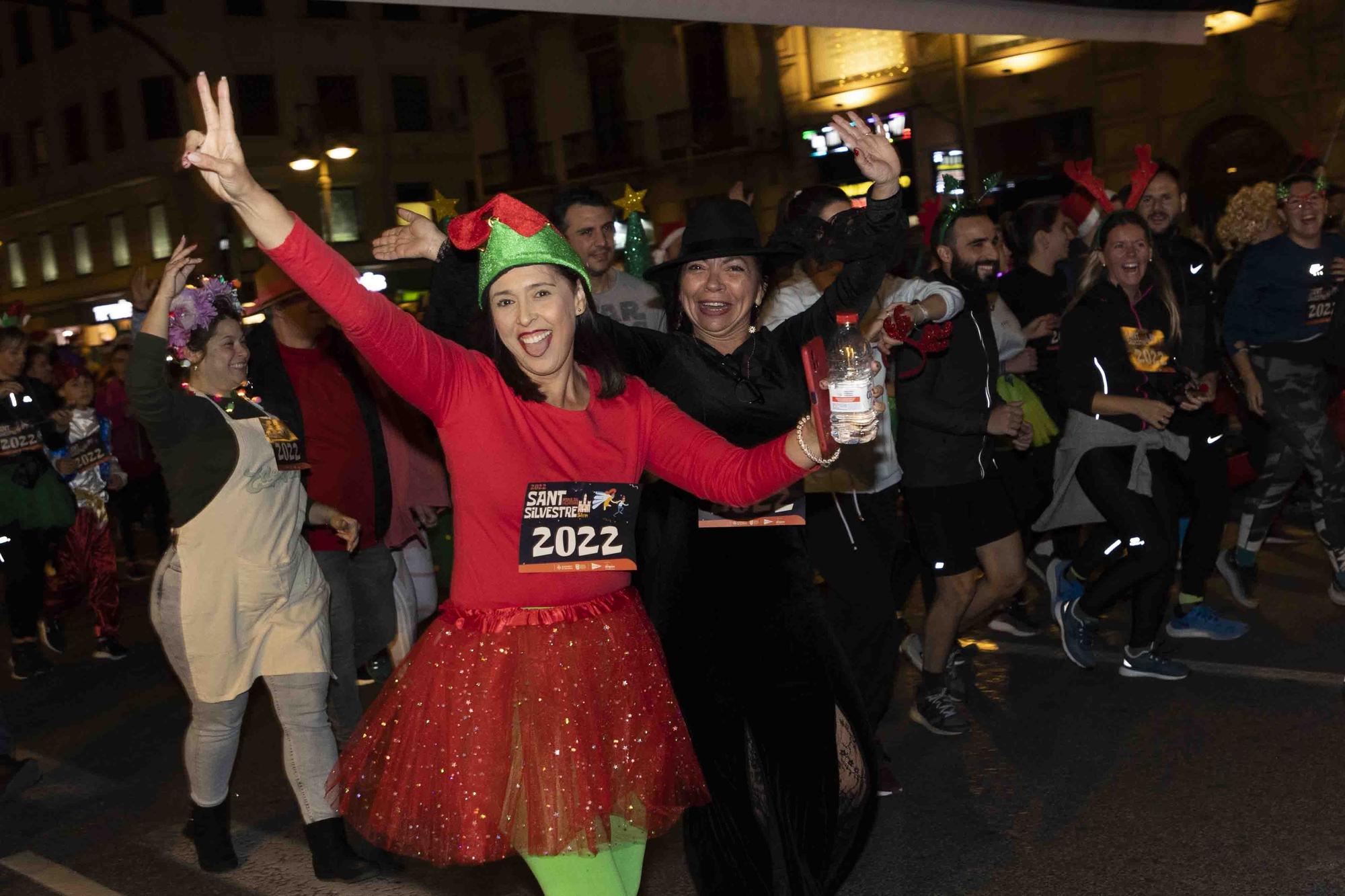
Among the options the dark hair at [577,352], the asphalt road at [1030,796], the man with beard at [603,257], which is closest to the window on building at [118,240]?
the asphalt road at [1030,796]

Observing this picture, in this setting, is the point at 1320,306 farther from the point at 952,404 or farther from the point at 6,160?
the point at 6,160

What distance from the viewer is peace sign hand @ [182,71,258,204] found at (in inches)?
107

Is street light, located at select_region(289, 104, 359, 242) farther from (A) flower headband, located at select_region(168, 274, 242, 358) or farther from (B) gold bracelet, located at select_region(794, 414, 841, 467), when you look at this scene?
(B) gold bracelet, located at select_region(794, 414, 841, 467)

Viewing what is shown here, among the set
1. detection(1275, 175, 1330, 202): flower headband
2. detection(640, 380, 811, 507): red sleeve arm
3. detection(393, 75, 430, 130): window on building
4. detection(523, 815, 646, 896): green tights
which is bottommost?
detection(523, 815, 646, 896): green tights

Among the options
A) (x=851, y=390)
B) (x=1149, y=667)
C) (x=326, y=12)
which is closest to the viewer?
(x=851, y=390)

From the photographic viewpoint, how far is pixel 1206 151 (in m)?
20.0

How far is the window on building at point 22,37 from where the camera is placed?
51.4 metres

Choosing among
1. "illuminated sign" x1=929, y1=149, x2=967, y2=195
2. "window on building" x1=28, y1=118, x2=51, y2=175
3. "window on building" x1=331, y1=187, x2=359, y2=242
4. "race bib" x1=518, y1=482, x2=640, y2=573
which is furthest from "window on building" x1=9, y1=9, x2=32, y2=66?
"race bib" x1=518, y1=482, x2=640, y2=573

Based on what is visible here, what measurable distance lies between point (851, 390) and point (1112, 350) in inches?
166

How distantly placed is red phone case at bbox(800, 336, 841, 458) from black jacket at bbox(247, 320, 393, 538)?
2.78m

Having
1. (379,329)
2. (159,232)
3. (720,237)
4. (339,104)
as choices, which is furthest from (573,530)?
(339,104)

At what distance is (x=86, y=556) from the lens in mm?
9016

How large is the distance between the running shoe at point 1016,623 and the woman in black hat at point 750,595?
3772mm

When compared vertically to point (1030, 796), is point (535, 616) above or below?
above
